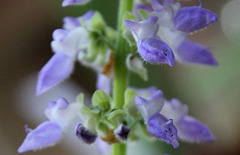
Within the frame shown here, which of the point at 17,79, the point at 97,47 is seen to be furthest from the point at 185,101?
the point at 97,47

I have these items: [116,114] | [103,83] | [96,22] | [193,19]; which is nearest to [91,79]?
[103,83]

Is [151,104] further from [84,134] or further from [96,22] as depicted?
[96,22]

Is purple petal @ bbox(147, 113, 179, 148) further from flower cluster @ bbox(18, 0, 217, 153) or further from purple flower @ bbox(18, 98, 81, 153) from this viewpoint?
purple flower @ bbox(18, 98, 81, 153)

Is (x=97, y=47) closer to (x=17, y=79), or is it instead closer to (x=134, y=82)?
(x=134, y=82)

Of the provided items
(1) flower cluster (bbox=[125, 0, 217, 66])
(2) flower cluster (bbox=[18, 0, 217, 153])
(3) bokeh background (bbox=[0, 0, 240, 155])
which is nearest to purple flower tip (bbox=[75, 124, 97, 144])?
(2) flower cluster (bbox=[18, 0, 217, 153])

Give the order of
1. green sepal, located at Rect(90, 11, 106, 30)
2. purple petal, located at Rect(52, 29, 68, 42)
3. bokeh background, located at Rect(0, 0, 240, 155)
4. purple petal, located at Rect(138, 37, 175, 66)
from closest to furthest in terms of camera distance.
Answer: purple petal, located at Rect(138, 37, 175, 66)
purple petal, located at Rect(52, 29, 68, 42)
green sepal, located at Rect(90, 11, 106, 30)
bokeh background, located at Rect(0, 0, 240, 155)
